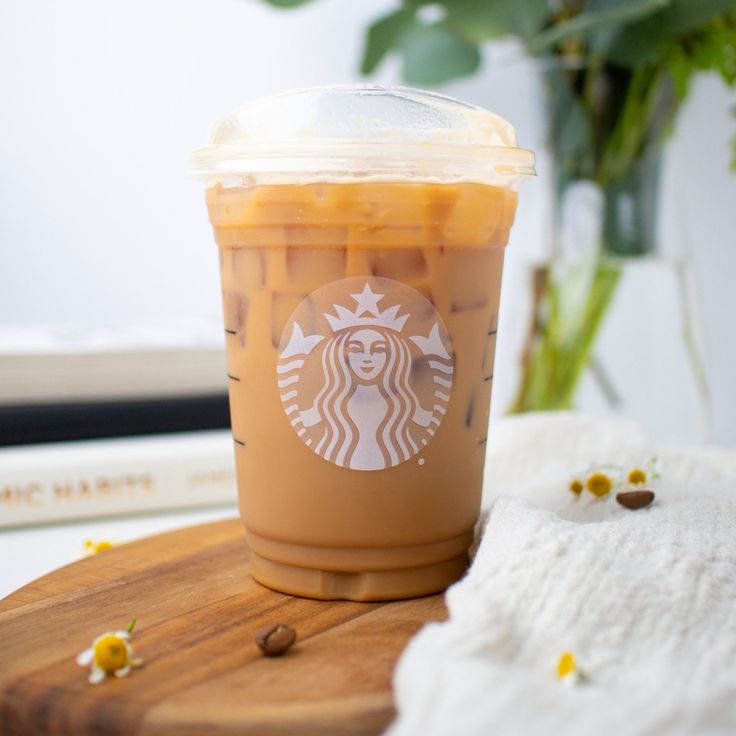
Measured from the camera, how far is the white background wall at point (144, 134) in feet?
5.21

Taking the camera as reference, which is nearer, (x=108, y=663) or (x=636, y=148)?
(x=108, y=663)

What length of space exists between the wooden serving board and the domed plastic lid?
12.2 inches

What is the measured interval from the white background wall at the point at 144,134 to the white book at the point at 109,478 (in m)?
0.44

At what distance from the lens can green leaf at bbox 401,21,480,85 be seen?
4.37 ft

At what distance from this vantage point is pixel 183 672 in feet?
1.92

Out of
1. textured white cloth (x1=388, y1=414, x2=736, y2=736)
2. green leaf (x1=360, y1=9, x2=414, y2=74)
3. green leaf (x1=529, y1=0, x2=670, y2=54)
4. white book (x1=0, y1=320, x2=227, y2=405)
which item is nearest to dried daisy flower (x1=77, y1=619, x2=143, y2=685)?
textured white cloth (x1=388, y1=414, x2=736, y2=736)

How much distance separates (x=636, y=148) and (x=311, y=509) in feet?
2.44

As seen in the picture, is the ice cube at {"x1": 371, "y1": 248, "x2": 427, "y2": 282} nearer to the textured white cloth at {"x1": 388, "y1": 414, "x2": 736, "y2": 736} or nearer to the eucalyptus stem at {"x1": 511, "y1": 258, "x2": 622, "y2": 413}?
the textured white cloth at {"x1": 388, "y1": 414, "x2": 736, "y2": 736}

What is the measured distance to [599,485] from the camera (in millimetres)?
816

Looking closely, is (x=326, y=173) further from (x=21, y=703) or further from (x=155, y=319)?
(x=155, y=319)

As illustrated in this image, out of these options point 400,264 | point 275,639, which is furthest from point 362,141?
point 275,639

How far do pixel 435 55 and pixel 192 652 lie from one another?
96 centimetres

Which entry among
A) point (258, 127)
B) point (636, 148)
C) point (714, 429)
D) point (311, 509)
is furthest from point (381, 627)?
point (714, 429)

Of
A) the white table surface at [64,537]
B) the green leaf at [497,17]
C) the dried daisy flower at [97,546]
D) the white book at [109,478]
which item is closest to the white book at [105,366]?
the white book at [109,478]
